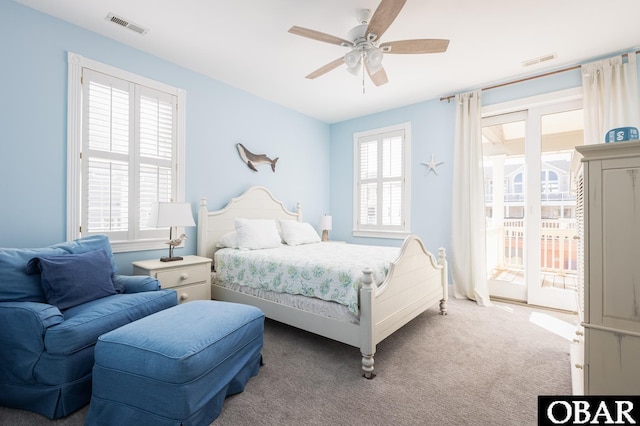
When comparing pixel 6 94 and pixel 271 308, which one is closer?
pixel 6 94

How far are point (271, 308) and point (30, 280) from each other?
169 cm

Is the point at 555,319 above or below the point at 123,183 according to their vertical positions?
below

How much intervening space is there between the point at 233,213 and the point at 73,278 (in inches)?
75.3

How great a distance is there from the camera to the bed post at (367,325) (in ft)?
6.70

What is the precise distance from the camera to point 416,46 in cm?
232

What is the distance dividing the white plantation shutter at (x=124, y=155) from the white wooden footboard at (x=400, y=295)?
238 cm

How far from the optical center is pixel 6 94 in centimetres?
228

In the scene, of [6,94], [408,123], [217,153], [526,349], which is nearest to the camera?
[6,94]

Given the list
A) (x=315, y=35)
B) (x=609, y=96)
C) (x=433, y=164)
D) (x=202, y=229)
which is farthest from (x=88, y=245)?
(x=609, y=96)

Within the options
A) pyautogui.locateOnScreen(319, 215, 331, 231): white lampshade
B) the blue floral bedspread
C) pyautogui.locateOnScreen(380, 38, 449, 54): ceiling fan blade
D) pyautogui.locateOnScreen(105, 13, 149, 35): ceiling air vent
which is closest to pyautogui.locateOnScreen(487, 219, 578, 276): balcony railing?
the blue floral bedspread

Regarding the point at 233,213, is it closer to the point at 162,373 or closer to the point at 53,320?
the point at 53,320

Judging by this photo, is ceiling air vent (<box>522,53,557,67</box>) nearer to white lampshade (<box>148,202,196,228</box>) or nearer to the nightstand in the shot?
white lampshade (<box>148,202,196,228</box>)

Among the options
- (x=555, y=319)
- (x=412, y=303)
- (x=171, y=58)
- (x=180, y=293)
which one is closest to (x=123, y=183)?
(x=180, y=293)

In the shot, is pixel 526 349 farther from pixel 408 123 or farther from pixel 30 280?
pixel 30 280
